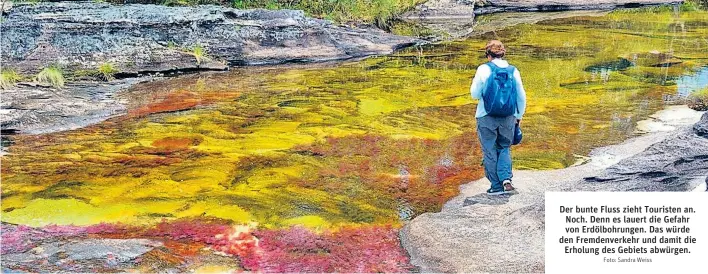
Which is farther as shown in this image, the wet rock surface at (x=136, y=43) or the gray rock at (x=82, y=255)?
the wet rock surface at (x=136, y=43)

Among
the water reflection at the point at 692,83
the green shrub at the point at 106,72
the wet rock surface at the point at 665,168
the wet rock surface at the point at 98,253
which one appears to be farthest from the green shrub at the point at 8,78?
the water reflection at the point at 692,83

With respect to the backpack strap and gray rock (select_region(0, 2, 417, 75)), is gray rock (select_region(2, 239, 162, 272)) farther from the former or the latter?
gray rock (select_region(0, 2, 417, 75))

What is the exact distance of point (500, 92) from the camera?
5422mm

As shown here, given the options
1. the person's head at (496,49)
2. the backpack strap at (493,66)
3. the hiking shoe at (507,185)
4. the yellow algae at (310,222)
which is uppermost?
the person's head at (496,49)

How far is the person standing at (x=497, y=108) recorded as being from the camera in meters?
5.42

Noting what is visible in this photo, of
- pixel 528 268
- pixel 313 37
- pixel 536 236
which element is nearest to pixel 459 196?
pixel 536 236

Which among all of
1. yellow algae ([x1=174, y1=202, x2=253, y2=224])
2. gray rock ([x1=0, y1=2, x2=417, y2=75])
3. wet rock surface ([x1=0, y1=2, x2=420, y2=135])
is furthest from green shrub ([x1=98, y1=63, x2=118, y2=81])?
yellow algae ([x1=174, y1=202, x2=253, y2=224])

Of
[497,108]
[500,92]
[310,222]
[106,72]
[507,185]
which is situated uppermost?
[500,92]

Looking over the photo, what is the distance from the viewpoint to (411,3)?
22.8m

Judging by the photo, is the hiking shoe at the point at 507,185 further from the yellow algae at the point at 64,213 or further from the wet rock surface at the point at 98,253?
the yellow algae at the point at 64,213

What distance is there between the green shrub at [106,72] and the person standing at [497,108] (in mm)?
8157

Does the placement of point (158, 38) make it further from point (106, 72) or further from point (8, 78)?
point (8, 78)

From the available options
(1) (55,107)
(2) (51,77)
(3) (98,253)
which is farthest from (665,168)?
(2) (51,77)

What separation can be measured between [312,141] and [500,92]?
10.1 feet
